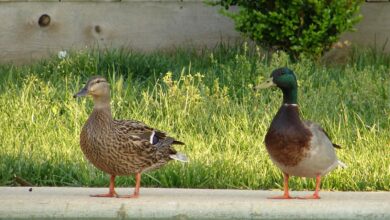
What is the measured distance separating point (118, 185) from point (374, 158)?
1.97 metres

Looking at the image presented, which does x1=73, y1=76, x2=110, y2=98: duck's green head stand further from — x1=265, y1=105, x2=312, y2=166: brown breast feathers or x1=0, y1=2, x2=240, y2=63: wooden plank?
x1=0, y1=2, x2=240, y2=63: wooden plank

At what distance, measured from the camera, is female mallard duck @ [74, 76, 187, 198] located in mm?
6988

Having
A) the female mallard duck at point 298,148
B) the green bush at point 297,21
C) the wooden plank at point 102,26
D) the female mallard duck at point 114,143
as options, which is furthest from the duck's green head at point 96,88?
the wooden plank at point 102,26

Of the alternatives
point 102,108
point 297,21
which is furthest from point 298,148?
point 297,21

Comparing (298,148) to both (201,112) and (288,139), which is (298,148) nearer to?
(288,139)

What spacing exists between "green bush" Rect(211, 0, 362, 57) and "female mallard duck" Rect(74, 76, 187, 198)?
16.3ft

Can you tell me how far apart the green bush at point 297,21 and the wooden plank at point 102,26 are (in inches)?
31.7

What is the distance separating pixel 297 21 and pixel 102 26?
2441 mm

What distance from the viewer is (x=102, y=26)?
1310 cm

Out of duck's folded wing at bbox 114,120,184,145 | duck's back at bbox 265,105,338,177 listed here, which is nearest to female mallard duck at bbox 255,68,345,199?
duck's back at bbox 265,105,338,177

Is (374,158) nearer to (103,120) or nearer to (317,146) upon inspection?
(317,146)

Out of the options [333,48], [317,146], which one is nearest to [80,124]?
[317,146]

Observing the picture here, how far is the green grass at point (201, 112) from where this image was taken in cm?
798

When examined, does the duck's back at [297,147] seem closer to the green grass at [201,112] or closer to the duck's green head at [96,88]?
the green grass at [201,112]
